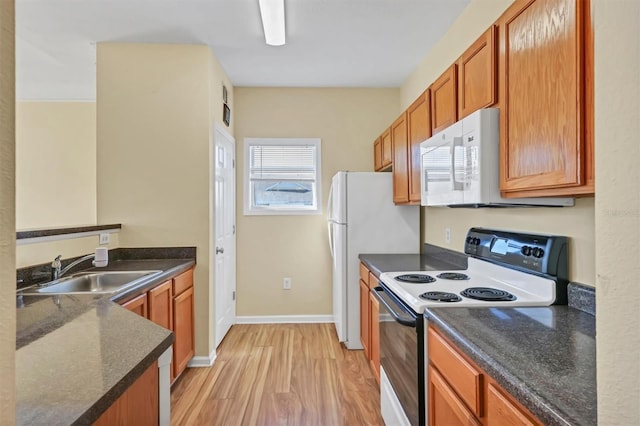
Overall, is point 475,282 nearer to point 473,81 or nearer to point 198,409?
point 473,81

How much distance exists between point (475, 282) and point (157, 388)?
1602mm

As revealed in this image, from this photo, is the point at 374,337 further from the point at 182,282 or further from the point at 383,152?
the point at 383,152

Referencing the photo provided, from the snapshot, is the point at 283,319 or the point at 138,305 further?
the point at 283,319

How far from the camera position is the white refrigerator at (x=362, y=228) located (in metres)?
3.06

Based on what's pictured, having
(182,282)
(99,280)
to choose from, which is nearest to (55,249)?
(99,280)

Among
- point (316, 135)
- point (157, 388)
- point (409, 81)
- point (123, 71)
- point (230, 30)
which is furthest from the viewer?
point (316, 135)

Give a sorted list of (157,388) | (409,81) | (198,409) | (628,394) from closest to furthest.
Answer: (628,394)
(157,388)
(198,409)
(409,81)

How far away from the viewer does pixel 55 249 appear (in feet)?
6.99

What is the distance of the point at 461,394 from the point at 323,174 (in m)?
2.99

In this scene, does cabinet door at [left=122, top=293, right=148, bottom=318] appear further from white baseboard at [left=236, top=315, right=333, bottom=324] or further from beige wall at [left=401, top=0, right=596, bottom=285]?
beige wall at [left=401, top=0, right=596, bottom=285]

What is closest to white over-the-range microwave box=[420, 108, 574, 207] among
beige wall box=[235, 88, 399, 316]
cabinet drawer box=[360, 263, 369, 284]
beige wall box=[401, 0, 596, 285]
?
beige wall box=[401, 0, 596, 285]

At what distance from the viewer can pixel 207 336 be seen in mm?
2848

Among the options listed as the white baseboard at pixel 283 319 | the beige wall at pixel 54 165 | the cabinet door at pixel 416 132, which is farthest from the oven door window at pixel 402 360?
the beige wall at pixel 54 165

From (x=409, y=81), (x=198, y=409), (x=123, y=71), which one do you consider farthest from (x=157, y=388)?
(x=409, y=81)
